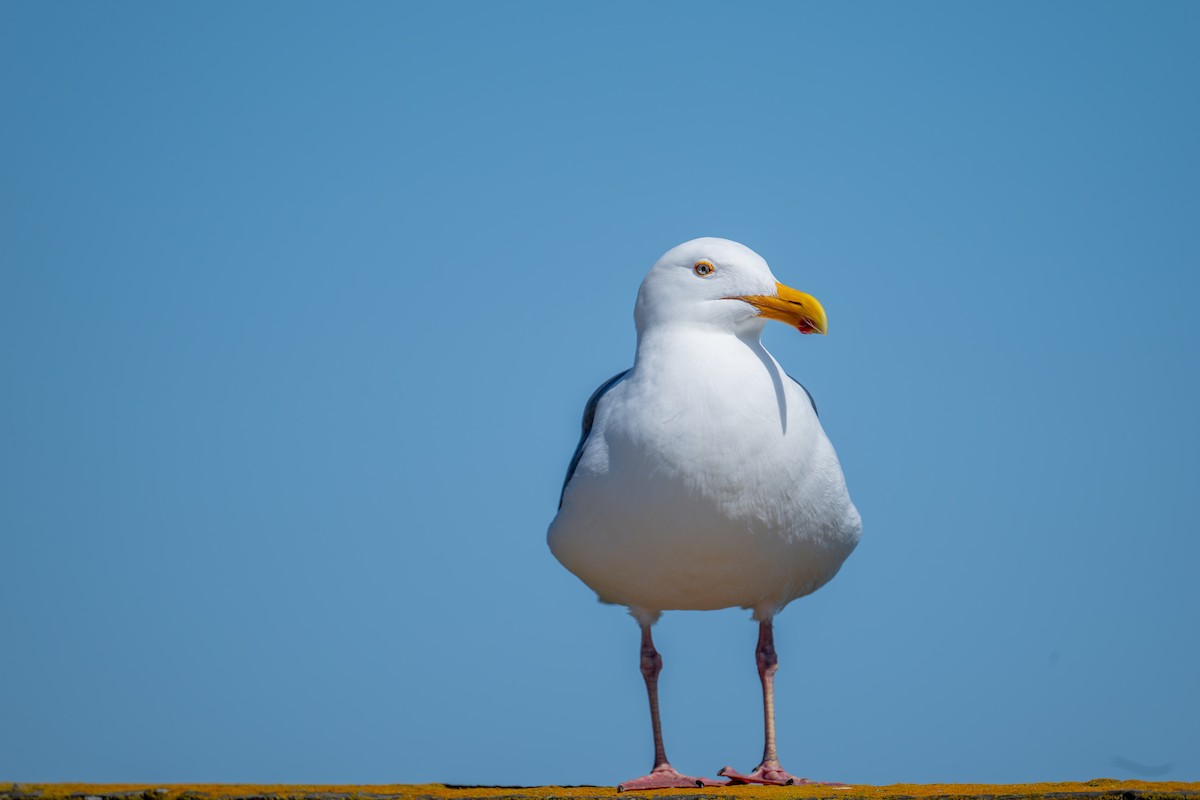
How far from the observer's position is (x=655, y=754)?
33.2 ft

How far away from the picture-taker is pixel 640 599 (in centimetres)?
1025

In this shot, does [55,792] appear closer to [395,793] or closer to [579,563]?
[395,793]

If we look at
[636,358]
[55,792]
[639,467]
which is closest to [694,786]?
[639,467]

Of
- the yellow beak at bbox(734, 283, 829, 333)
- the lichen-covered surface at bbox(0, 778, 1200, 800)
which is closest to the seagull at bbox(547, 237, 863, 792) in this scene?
the yellow beak at bbox(734, 283, 829, 333)

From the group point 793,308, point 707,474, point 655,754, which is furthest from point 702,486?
point 655,754

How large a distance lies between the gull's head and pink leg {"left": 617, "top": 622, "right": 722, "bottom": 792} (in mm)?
2444

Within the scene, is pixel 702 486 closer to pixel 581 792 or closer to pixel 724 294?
pixel 724 294

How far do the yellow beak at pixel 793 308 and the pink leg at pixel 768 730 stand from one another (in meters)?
2.32

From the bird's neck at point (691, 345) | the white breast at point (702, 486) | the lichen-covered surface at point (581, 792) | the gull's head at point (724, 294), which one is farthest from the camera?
the gull's head at point (724, 294)

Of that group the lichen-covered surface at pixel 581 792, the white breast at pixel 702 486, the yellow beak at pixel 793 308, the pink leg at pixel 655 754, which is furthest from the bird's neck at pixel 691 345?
the lichen-covered surface at pixel 581 792

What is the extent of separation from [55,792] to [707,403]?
4699mm

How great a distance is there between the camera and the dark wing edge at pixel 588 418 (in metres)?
10.6

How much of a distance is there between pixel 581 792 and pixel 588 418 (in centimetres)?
342

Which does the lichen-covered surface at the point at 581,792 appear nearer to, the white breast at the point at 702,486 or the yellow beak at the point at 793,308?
the white breast at the point at 702,486
